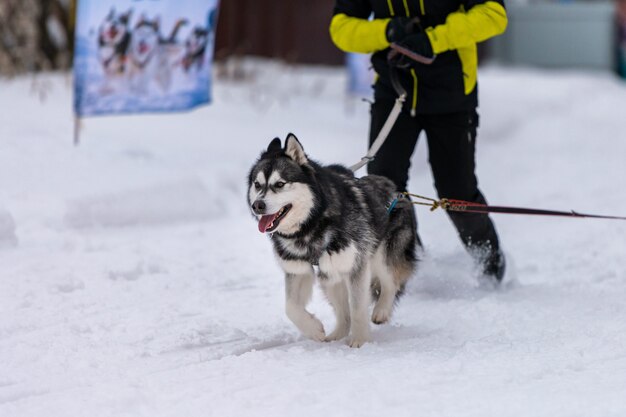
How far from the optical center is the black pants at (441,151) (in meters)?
4.28

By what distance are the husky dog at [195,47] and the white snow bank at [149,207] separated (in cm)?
106

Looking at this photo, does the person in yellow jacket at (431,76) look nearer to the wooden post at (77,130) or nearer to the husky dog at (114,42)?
the husky dog at (114,42)

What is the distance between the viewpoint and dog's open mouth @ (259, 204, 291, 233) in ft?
10.8

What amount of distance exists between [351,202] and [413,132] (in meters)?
0.87

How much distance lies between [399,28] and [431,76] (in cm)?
30

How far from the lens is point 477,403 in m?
2.76

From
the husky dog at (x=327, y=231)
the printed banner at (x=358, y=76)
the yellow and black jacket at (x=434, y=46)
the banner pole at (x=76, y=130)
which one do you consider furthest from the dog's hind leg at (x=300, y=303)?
the printed banner at (x=358, y=76)

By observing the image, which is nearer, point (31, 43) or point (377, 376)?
point (377, 376)

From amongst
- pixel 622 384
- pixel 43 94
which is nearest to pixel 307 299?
pixel 622 384

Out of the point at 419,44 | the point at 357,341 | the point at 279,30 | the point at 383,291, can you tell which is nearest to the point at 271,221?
the point at 357,341

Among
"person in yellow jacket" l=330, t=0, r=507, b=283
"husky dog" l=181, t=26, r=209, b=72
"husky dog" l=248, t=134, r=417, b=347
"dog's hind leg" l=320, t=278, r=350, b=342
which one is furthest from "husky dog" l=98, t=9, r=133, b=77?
"dog's hind leg" l=320, t=278, r=350, b=342

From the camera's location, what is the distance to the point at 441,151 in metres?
4.35

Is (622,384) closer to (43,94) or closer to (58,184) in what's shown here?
(58,184)

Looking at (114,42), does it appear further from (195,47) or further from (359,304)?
(359,304)
